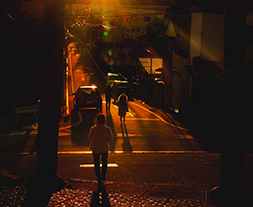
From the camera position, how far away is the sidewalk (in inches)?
314

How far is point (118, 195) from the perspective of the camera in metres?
8.52

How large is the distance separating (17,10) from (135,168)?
1189 centimetres

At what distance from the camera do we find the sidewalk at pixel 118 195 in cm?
797

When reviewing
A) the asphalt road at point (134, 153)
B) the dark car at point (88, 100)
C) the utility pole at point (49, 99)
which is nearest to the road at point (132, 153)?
the asphalt road at point (134, 153)

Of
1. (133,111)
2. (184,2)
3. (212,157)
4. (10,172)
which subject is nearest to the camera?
(184,2)

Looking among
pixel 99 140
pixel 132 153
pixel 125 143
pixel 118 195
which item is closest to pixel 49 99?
pixel 99 140

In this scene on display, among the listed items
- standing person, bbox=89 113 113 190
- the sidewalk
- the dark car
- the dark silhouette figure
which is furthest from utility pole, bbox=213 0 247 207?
the dark car

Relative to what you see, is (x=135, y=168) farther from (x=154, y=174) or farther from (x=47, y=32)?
(x=47, y=32)

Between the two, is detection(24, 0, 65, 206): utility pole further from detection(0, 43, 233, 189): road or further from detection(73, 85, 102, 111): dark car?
detection(73, 85, 102, 111): dark car

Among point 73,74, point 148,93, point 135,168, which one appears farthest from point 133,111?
point 73,74

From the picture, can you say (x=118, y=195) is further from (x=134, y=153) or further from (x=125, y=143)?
(x=125, y=143)

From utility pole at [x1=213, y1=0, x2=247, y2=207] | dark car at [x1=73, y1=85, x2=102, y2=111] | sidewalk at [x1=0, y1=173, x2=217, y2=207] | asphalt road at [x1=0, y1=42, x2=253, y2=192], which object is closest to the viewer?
utility pole at [x1=213, y1=0, x2=247, y2=207]

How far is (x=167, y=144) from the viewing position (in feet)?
55.4

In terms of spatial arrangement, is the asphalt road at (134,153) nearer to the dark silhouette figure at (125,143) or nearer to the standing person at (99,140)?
the dark silhouette figure at (125,143)
